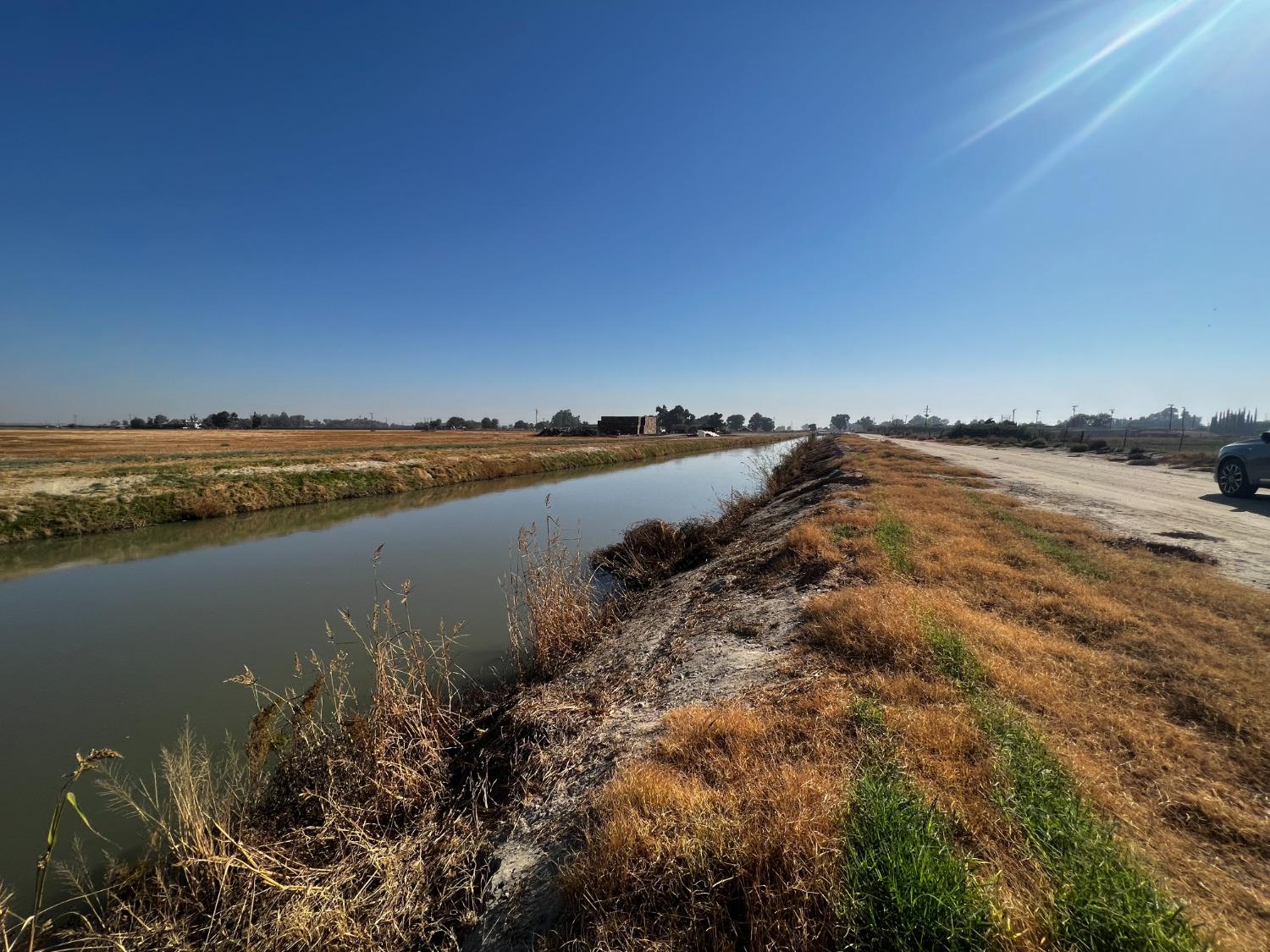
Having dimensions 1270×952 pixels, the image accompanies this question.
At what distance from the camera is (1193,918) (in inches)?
78.2

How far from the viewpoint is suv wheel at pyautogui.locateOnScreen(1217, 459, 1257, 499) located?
1302 centimetres

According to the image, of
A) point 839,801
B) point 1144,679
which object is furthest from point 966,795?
point 1144,679

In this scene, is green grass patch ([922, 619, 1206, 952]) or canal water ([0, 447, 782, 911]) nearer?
green grass patch ([922, 619, 1206, 952])

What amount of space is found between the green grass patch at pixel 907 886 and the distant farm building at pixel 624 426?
8508 centimetres

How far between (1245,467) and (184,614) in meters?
24.9

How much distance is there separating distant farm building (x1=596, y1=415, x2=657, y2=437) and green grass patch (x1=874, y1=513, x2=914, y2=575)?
78886mm

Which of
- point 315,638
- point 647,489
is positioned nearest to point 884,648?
point 315,638

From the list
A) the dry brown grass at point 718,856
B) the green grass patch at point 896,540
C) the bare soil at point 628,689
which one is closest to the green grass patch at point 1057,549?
the green grass patch at point 896,540

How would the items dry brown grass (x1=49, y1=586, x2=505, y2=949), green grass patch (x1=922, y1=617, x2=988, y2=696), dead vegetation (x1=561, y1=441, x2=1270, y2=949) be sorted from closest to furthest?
dead vegetation (x1=561, y1=441, x2=1270, y2=949) → dry brown grass (x1=49, y1=586, x2=505, y2=949) → green grass patch (x1=922, y1=617, x2=988, y2=696)

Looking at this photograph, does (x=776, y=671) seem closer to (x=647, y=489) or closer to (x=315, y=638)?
(x=315, y=638)

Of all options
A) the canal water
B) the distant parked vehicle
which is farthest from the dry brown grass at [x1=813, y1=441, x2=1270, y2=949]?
the distant parked vehicle

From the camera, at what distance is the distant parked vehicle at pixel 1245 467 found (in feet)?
40.8

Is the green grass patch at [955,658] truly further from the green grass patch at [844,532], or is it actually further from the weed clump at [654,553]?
the weed clump at [654,553]

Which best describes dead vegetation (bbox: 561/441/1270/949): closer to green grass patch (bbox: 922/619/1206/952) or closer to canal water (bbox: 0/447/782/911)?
green grass patch (bbox: 922/619/1206/952)
